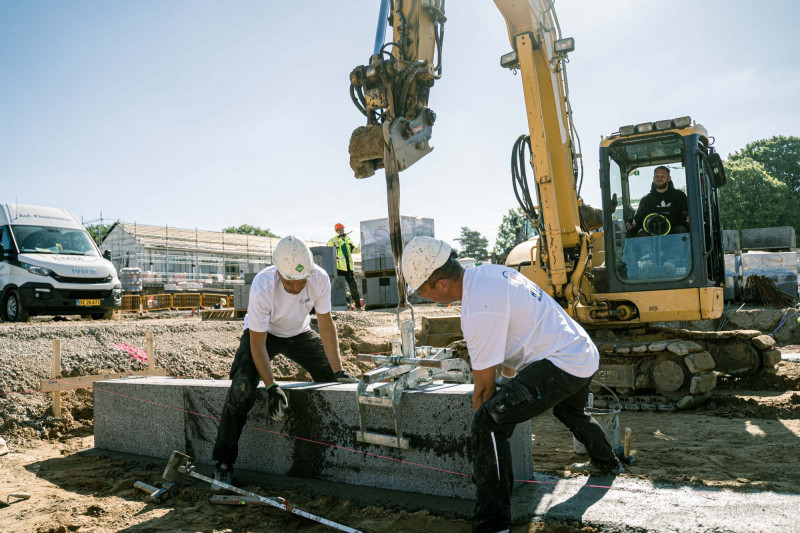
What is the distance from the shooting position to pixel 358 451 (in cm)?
411

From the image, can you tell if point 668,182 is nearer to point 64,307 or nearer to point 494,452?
point 494,452

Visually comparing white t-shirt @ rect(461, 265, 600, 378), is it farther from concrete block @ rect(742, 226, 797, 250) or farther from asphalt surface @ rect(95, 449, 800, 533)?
concrete block @ rect(742, 226, 797, 250)

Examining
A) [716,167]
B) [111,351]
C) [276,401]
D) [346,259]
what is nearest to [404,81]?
[276,401]

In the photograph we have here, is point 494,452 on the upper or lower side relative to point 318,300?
lower

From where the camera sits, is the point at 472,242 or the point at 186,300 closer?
the point at 186,300

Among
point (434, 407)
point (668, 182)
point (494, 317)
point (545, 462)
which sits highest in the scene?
point (668, 182)

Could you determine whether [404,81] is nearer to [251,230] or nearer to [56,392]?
[56,392]

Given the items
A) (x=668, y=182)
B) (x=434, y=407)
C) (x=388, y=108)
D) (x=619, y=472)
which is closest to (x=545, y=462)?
(x=619, y=472)

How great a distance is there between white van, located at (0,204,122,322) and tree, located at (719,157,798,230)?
3355cm

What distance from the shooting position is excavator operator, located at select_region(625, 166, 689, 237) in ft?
22.7

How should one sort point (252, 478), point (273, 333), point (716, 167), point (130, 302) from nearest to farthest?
point (252, 478)
point (273, 333)
point (716, 167)
point (130, 302)

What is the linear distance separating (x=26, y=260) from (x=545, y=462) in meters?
10.7

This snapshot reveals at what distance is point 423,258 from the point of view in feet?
10.5

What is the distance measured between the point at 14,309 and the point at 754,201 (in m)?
36.8
